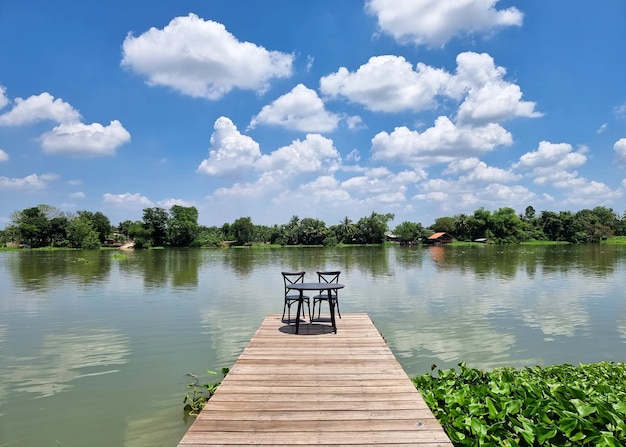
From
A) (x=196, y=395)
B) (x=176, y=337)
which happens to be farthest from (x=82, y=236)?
(x=196, y=395)

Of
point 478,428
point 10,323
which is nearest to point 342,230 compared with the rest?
point 10,323

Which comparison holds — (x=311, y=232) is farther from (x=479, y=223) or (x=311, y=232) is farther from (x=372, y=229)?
(x=479, y=223)

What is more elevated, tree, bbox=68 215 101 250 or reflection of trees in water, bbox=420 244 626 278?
tree, bbox=68 215 101 250

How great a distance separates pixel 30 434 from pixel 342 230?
347 ft

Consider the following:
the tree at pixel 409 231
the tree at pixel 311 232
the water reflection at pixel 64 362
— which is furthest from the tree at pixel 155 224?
the water reflection at pixel 64 362

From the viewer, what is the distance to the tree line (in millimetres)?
90312

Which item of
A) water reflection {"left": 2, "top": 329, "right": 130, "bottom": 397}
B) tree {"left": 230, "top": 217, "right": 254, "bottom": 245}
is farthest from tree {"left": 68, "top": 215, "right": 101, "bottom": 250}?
water reflection {"left": 2, "top": 329, "right": 130, "bottom": 397}

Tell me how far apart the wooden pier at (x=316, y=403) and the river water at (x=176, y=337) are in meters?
1.76

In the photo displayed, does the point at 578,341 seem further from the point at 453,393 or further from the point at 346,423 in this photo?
the point at 346,423

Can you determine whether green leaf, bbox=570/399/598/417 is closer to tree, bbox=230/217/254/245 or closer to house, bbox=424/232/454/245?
tree, bbox=230/217/254/245

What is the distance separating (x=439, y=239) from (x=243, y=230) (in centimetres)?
5504

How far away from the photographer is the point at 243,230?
10844 cm

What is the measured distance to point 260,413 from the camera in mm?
4398

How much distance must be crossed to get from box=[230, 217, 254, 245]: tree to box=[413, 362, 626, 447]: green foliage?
104 metres
